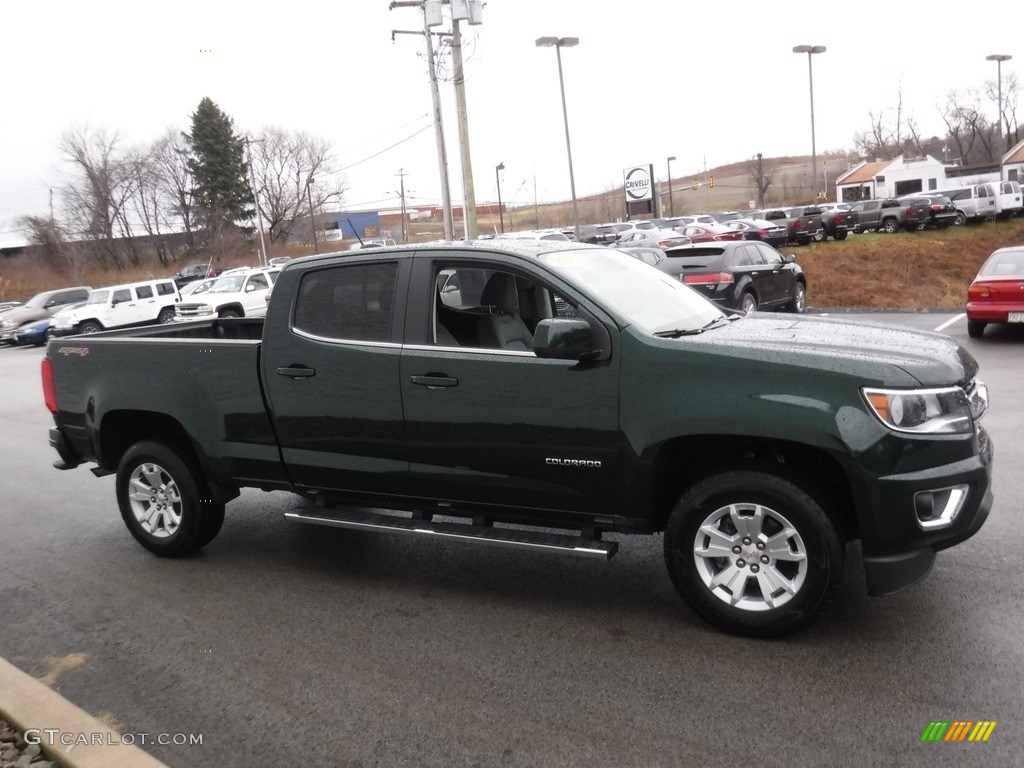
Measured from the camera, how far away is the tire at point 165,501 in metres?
5.87

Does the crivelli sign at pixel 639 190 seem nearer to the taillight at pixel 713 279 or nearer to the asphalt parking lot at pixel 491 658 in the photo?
the taillight at pixel 713 279

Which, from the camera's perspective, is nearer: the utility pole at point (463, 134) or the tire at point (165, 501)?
the tire at point (165, 501)

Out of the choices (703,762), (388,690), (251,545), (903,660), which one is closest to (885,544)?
(903,660)

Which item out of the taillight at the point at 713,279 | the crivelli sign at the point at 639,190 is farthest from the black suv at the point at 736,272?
the crivelli sign at the point at 639,190

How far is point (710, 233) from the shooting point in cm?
3369

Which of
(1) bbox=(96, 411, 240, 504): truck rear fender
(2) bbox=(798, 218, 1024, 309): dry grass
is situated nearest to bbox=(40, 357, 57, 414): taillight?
(1) bbox=(96, 411, 240, 504): truck rear fender

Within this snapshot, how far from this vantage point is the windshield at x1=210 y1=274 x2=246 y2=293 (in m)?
28.6

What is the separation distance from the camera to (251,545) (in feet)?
20.8

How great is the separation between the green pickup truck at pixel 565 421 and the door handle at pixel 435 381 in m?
0.01

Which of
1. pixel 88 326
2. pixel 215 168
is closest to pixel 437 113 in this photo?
pixel 88 326

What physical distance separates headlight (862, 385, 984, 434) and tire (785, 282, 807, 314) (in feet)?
49.9

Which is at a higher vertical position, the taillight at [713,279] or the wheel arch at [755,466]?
the taillight at [713,279]

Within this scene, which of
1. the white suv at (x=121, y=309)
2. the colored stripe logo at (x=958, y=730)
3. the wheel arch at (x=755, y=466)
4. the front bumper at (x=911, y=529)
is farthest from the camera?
the white suv at (x=121, y=309)

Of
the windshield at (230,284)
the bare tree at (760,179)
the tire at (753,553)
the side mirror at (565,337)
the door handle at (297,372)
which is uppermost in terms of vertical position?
the bare tree at (760,179)
